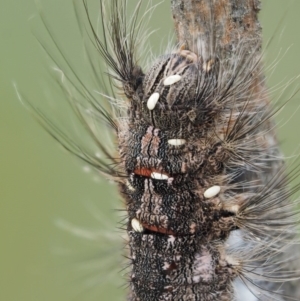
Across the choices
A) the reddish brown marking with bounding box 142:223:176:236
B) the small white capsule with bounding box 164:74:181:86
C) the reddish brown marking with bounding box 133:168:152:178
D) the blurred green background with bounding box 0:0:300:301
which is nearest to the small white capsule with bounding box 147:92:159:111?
the small white capsule with bounding box 164:74:181:86

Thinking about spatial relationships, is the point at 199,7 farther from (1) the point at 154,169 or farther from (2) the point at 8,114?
(2) the point at 8,114

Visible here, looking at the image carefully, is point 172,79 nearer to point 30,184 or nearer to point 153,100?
point 153,100

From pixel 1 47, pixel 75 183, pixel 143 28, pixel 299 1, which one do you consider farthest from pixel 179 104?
pixel 1 47

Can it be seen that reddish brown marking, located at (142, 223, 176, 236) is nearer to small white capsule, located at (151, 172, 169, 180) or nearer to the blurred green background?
small white capsule, located at (151, 172, 169, 180)

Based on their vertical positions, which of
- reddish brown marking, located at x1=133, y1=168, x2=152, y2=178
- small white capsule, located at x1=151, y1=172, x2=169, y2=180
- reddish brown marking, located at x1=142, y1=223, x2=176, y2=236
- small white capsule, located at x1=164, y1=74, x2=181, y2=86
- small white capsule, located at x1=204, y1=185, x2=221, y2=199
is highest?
small white capsule, located at x1=164, y1=74, x2=181, y2=86

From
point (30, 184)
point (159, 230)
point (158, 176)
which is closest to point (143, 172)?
point (158, 176)

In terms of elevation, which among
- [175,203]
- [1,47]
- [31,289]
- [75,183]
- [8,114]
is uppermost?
[1,47]
